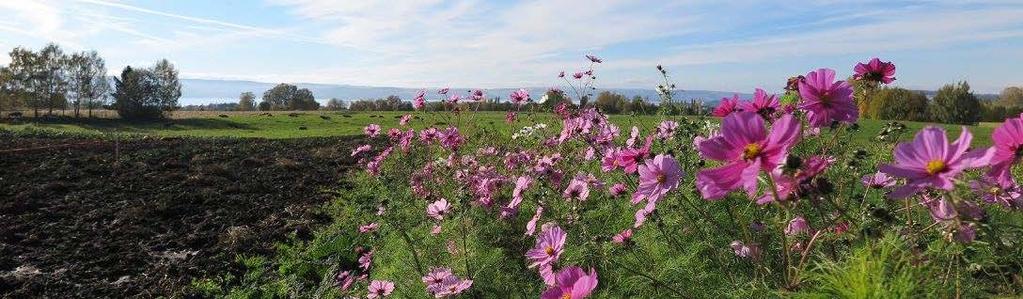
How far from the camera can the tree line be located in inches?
1657

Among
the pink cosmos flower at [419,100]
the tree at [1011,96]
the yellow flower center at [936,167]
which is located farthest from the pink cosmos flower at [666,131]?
the tree at [1011,96]

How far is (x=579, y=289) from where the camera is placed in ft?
4.96

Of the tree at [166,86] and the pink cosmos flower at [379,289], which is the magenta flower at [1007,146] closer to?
the pink cosmos flower at [379,289]

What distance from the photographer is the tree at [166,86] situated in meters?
45.0

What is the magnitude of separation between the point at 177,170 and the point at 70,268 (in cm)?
587

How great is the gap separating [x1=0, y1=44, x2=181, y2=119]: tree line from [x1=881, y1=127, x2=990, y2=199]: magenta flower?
4592 cm

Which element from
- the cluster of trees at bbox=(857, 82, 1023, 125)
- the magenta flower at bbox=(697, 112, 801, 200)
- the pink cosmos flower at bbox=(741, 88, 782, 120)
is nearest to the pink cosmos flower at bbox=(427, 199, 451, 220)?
the pink cosmos flower at bbox=(741, 88, 782, 120)

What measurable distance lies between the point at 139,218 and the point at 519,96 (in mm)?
3966

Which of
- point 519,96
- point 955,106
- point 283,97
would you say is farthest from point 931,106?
point 283,97

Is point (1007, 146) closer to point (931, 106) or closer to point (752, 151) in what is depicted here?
point (752, 151)

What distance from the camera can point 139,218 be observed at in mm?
6562

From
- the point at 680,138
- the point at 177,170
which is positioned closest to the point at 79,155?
the point at 177,170

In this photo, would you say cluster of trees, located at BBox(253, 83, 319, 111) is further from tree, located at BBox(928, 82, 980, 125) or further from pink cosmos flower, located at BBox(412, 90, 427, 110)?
pink cosmos flower, located at BBox(412, 90, 427, 110)

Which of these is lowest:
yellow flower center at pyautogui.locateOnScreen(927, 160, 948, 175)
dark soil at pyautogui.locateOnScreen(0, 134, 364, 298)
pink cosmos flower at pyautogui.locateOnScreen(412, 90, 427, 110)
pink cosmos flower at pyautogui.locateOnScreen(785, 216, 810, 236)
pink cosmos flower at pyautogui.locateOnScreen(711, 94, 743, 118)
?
dark soil at pyautogui.locateOnScreen(0, 134, 364, 298)
